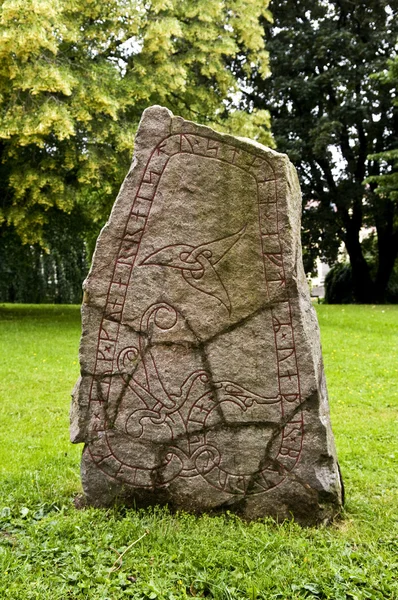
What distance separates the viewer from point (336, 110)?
18.3m

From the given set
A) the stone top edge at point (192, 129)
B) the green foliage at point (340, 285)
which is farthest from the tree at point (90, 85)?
the green foliage at point (340, 285)

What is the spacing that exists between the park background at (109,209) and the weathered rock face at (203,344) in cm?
27

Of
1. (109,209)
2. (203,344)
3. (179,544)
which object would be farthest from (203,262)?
(109,209)

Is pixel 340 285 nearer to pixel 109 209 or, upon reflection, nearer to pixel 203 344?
pixel 109 209

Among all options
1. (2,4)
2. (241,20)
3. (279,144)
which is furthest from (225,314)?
(279,144)

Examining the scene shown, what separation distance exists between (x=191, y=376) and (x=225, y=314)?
470 millimetres

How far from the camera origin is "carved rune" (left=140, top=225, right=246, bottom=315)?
3.87 m

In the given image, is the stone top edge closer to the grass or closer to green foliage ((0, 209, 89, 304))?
the grass

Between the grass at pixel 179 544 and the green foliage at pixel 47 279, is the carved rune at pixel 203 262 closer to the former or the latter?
the grass at pixel 179 544

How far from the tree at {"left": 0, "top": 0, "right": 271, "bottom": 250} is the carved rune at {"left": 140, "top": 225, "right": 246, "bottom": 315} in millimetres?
7510

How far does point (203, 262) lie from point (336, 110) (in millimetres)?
16108

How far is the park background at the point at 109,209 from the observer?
332 centimetres

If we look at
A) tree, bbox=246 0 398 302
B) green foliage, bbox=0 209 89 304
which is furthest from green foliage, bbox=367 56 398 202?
green foliage, bbox=0 209 89 304

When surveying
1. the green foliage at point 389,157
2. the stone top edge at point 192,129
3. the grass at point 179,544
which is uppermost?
the green foliage at point 389,157
